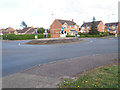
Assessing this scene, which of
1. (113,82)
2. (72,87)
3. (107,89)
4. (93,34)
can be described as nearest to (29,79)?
(72,87)

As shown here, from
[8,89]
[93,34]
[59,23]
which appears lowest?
[8,89]

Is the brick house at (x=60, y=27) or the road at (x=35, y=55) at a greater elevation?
the brick house at (x=60, y=27)

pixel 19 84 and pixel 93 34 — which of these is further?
pixel 93 34

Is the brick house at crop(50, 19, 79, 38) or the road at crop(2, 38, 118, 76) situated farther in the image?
the brick house at crop(50, 19, 79, 38)

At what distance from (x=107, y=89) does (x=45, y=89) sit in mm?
2113

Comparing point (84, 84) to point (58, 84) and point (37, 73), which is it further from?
point (37, 73)

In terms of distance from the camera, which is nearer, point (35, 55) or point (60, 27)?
point (35, 55)

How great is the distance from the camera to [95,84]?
377 cm

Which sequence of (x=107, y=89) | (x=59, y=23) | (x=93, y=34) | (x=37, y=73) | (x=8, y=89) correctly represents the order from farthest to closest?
(x=59, y=23)
(x=93, y=34)
(x=37, y=73)
(x=8, y=89)
(x=107, y=89)

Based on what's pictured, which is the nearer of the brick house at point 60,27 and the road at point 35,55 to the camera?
the road at point 35,55

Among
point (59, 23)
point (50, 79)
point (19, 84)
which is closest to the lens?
point (19, 84)

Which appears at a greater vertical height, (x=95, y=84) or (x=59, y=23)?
(x=59, y=23)

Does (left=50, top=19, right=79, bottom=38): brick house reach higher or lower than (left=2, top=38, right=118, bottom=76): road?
higher

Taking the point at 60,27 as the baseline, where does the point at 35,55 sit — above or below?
below
